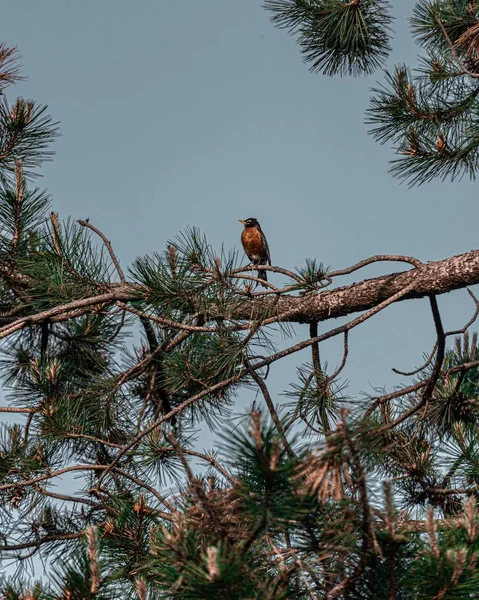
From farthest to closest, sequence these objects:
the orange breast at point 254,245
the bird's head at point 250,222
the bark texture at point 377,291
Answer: the bird's head at point 250,222 < the orange breast at point 254,245 < the bark texture at point 377,291

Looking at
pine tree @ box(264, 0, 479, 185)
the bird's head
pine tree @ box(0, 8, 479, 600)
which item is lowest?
pine tree @ box(0, 8, 479, 600)

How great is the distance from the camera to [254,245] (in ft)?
22.0

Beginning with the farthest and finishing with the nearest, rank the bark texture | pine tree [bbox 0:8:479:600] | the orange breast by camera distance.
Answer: the orange breast → the bark texture → pine tree [bbox 0:8:479:600]

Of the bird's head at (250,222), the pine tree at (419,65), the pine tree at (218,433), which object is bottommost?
the pine tree at (218,433)

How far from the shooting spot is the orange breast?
6695mm

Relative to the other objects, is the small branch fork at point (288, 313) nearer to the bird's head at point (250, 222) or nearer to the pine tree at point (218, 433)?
the pine tree at point (218, 433)

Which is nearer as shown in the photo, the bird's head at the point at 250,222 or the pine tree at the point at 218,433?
the pine tree at the point at 218,433

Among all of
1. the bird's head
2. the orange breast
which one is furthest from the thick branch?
the bird's head

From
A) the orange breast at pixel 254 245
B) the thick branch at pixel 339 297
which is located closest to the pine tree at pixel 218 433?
the thick branch at pixel 339 297

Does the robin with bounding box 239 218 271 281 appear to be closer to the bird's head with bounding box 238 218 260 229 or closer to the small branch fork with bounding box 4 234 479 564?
the bird's head with bounding box 238 218 260 229

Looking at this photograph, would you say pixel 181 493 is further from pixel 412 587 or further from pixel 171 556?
pixel 412 587

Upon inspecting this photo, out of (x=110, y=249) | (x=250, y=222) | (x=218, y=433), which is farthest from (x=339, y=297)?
(x=250, y=222)

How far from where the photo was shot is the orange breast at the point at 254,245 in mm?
6695

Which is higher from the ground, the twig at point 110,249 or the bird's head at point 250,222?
the bird's head at point 250,222
